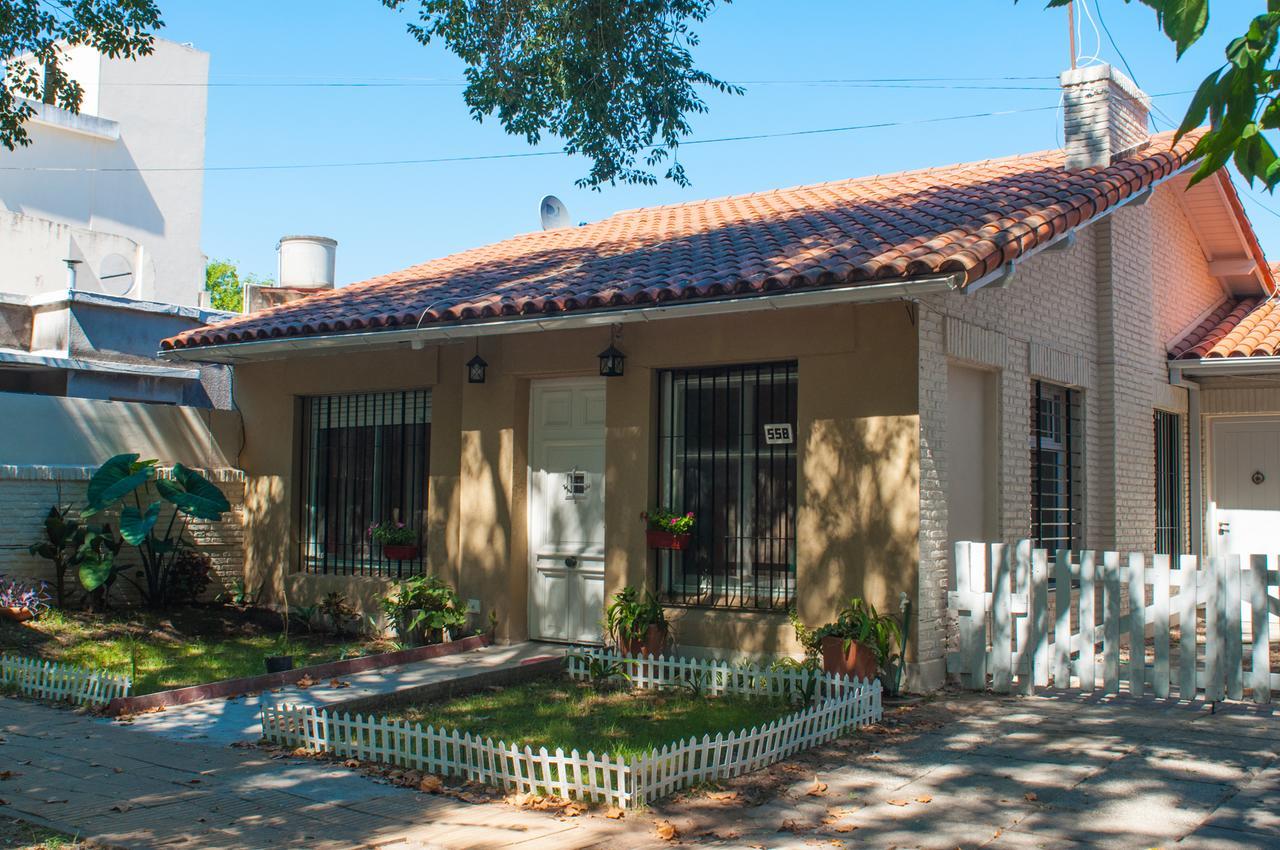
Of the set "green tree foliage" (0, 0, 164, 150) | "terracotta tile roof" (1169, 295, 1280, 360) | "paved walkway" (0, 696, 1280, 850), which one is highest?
"green tree foliage" (0, 0, 164, 150)

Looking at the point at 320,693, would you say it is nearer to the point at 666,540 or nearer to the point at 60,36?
the point at 666,540

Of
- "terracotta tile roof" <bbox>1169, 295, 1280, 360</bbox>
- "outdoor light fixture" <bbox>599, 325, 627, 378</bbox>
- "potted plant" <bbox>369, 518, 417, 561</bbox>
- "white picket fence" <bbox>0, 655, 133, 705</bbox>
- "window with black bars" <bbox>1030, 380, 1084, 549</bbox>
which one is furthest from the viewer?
"terracotta tile roof" <bbox>1169, 295, 1280, 360</bbox>

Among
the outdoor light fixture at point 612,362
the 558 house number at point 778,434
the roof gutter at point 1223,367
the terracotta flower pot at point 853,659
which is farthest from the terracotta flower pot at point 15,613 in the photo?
the roof gutter at point 1223,367

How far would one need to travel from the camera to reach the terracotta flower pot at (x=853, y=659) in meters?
8.05

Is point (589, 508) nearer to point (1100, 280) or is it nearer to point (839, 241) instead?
point (839, 241)

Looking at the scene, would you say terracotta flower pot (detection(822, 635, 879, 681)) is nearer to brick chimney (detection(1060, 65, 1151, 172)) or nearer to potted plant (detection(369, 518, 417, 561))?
potted plant (detection(369, 518, 417, 561))

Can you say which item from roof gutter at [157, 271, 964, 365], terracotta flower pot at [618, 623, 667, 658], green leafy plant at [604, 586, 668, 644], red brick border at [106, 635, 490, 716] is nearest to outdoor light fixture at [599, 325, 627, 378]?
roof gutter at [157, 271, 964, 365]

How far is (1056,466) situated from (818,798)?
6191mm

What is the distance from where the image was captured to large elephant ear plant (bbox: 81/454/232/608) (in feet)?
35.7

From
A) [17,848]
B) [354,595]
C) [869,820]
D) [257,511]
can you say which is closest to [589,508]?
[354,595]

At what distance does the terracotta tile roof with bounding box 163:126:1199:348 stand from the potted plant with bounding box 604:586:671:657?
2368 mm

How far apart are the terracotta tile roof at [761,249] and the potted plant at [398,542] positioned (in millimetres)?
1977

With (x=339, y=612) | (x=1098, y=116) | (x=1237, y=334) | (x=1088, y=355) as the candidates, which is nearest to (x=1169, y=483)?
(x=1237, y=334)

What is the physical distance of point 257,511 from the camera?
12414mm
